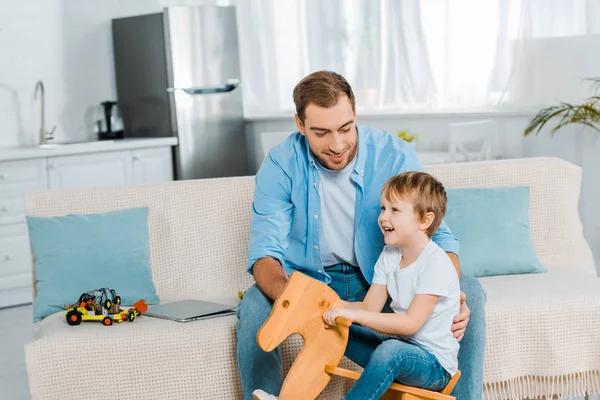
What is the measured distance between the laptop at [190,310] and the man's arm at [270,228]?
227 mm

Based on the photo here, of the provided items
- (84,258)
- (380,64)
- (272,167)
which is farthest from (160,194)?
(380,64)

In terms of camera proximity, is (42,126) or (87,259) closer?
(87,259)

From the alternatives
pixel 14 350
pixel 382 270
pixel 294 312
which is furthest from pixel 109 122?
pixel 294 312

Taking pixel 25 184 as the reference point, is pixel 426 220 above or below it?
above

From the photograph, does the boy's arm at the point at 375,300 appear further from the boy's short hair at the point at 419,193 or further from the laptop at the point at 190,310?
the laptop at the point at 190,310

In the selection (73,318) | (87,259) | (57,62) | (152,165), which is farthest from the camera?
(57,62)

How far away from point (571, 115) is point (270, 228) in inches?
108

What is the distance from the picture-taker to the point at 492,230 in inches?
124

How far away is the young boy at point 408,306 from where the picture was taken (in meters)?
2.18

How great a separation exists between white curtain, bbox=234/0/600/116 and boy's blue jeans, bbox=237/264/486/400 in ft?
9.07

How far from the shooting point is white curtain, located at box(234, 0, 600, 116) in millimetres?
4996

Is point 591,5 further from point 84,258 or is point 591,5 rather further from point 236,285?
point 84,258

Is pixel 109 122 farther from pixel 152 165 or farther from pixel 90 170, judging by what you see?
pixel 90 170

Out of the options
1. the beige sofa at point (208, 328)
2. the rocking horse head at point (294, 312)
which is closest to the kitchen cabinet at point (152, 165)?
the beige sofa at point (208, 328)
